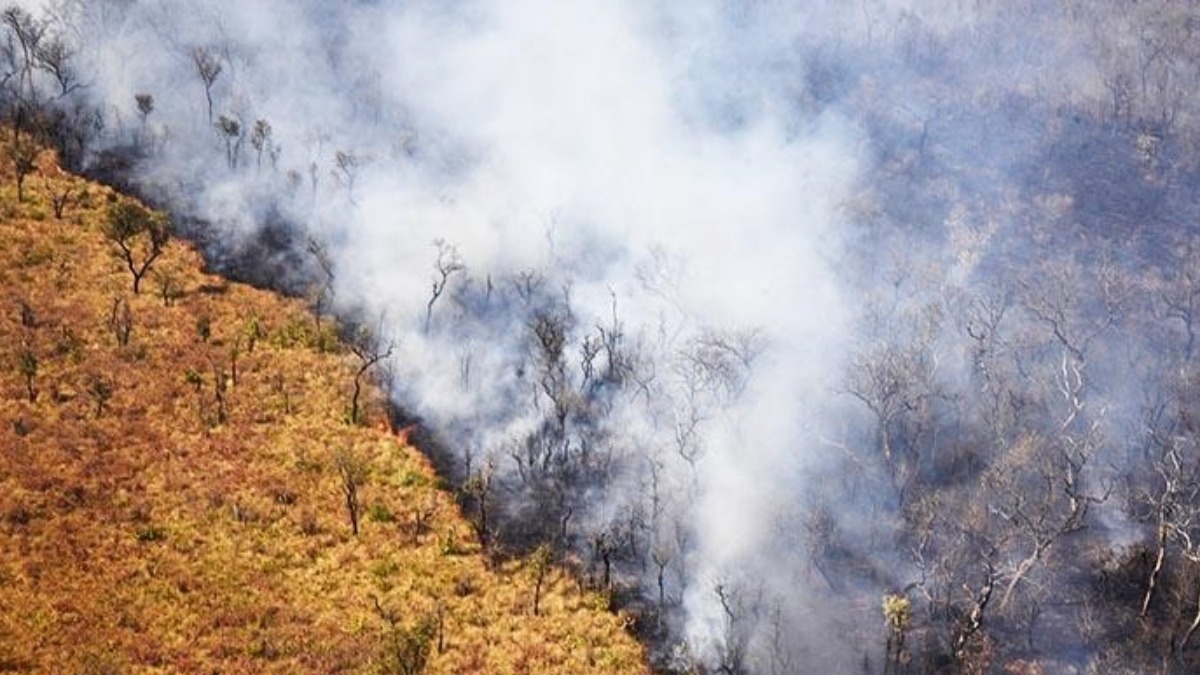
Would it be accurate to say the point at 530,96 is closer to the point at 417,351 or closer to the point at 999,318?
the point at 417,351

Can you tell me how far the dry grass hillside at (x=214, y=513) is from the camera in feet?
126

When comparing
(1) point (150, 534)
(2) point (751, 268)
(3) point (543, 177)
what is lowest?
(1) point (150, 534)

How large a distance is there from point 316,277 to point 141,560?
23052 mm

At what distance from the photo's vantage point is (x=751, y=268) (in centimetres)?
6569

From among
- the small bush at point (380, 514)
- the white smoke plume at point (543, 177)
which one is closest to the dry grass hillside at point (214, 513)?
the small bush at point (380, 514)

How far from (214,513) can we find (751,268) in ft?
116

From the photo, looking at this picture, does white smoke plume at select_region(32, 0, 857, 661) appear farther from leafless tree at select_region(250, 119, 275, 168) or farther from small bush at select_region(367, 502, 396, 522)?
small bush at select_region(367, 502, 396, 522)

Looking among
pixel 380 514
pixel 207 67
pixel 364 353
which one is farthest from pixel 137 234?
pixel 380 514

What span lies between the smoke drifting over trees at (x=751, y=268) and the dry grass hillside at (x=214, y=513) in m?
3.00

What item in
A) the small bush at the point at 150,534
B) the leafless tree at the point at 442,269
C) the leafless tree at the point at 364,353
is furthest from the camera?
the leafless tree at the point at 442,269

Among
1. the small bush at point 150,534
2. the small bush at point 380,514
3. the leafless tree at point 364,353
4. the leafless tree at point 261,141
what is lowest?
the small bush at point 150,534

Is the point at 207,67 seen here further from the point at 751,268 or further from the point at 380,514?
the point at 380,514

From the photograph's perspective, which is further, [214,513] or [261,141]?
[261,141]

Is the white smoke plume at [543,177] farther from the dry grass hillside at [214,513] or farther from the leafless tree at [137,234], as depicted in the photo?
the dry grass hillside at [214,513]
